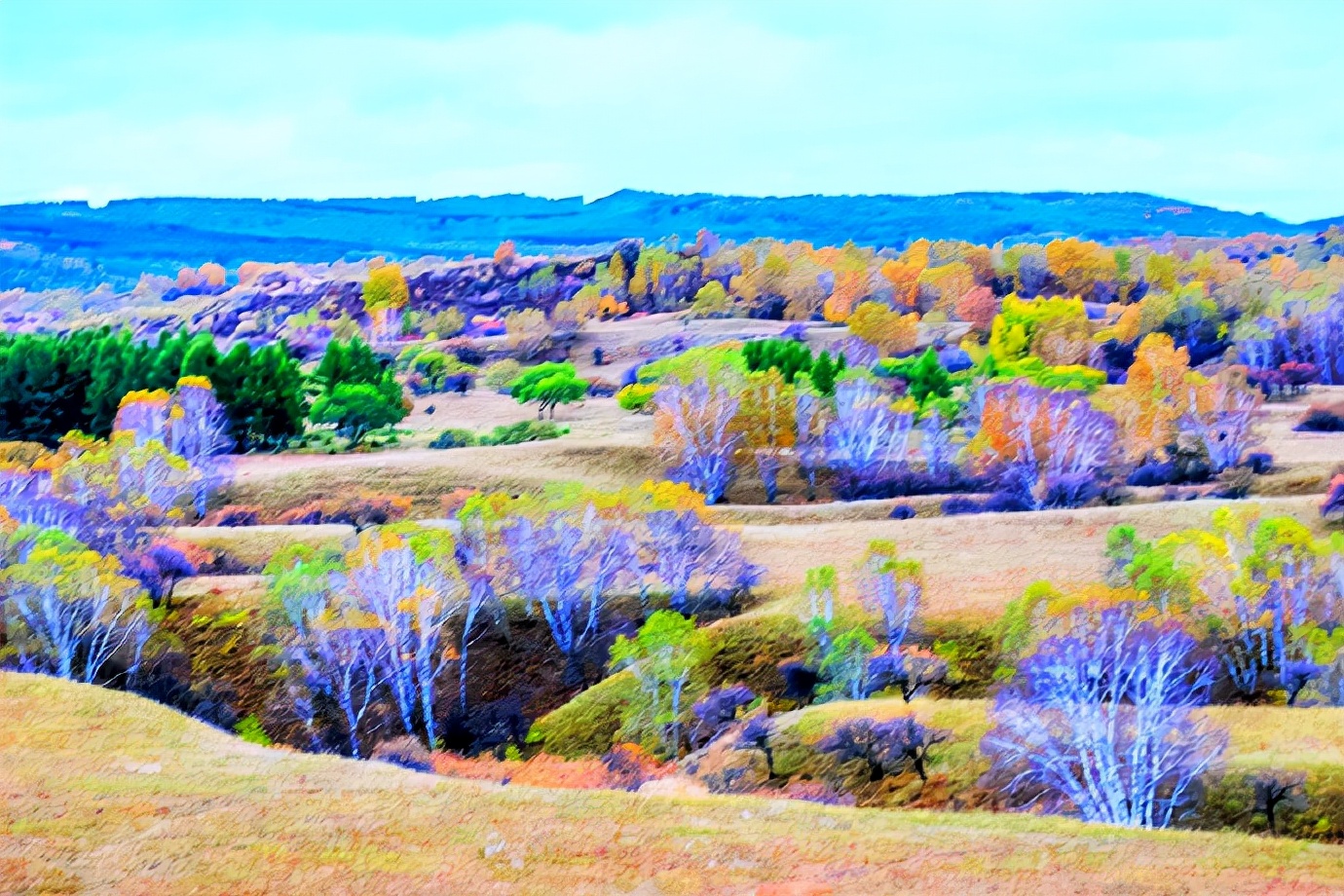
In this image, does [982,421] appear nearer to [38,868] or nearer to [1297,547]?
[1297,547]

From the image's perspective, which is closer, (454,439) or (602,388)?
(454,439)

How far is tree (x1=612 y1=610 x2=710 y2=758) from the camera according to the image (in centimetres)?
892

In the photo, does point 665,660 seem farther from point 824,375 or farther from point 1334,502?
point 1334,502

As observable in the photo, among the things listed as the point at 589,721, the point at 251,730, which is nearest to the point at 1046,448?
the point at 589,721

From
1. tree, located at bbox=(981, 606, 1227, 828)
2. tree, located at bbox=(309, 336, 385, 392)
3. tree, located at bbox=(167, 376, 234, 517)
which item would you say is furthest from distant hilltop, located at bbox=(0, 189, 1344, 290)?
tree, located at bbox=(981, 606, 1227, 828)

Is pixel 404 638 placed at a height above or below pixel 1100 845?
above

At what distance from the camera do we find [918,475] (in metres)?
10.6

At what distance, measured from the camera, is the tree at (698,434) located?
1030 cm

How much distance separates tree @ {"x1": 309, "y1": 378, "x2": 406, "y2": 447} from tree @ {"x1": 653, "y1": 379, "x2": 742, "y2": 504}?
8.25ft

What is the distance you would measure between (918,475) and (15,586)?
7879 millimetres

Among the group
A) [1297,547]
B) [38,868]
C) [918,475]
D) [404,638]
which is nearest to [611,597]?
[404,638]

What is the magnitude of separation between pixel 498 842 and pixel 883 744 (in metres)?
2.93

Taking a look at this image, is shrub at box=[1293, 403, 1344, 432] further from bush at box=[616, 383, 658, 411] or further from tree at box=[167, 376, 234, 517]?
tree at box=[167, 376, 234, 517]

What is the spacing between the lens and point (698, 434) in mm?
10422
